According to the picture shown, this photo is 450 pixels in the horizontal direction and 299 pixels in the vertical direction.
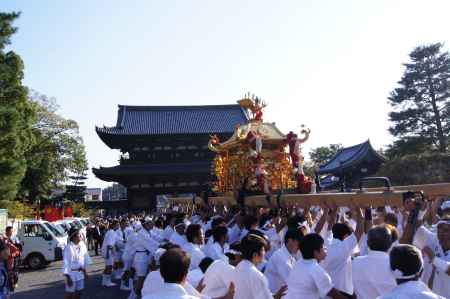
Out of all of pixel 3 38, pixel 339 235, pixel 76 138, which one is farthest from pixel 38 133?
pixel 339 235

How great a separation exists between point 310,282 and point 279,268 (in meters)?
1.16

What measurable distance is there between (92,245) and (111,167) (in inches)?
413

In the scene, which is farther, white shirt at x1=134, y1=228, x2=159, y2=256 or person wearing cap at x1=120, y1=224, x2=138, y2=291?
person wearing cap at x1=120, y1=224, x2=138, y2=291

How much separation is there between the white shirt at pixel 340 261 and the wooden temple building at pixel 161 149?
31513 millimetres

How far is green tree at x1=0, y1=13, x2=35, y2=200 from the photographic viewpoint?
21188 millimetres

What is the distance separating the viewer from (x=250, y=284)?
168 inches

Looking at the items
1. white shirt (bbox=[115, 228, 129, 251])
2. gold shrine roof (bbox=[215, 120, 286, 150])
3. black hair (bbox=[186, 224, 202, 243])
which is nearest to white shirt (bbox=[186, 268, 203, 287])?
black hair (bbox=[186, 224, 202, 243])

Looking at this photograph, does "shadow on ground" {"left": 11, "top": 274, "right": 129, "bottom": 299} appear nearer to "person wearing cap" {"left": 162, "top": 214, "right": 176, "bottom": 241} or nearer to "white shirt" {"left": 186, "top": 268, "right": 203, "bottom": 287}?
"person wearing cap" {"left": 162, "top": 214, "right": 176, "bottom": 241}

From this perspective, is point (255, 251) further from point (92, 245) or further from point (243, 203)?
point (92, 245)

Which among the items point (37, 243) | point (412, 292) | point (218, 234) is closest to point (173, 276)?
point (412, 292)

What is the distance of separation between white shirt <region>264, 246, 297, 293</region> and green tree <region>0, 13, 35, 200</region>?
1841cm

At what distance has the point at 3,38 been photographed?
2191 cm

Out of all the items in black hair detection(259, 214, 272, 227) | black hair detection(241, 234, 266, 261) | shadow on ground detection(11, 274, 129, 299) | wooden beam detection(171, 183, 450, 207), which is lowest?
shadow on ground detection(11, 274, 129, 299)

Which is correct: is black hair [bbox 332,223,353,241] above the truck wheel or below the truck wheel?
above
